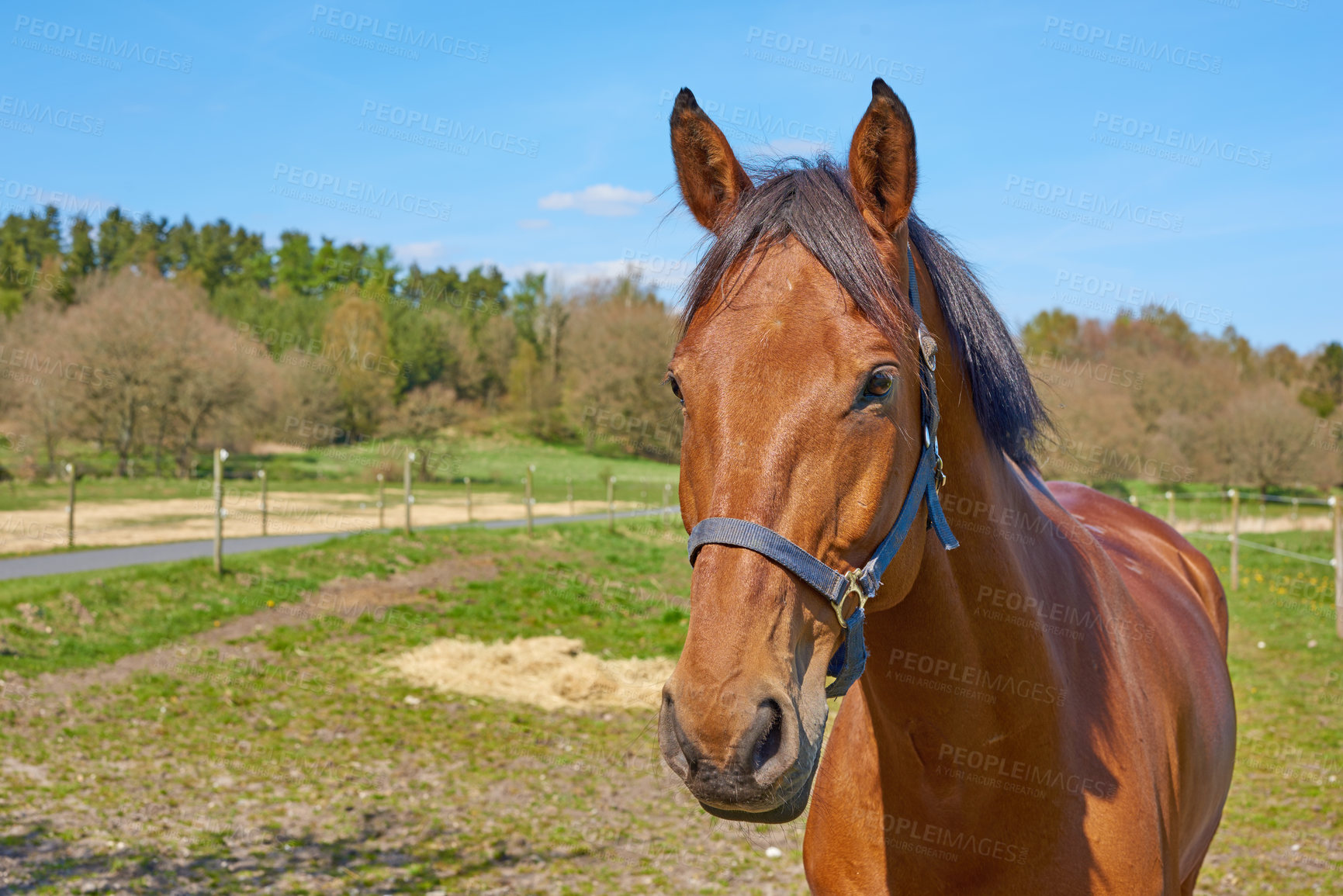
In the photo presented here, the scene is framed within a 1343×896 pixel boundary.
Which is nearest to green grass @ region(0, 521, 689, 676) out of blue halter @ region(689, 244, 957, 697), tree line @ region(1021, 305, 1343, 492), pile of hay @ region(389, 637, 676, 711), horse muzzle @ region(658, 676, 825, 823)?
pile of hay @ region(389, 637, 676, 711)

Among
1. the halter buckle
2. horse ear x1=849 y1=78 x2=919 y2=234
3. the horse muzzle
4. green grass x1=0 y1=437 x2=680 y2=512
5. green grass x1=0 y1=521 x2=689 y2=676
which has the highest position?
horse ear x1=849 y1=78 x2=919 y2=234

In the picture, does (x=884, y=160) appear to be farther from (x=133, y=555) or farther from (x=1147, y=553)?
(x=133, y=555)

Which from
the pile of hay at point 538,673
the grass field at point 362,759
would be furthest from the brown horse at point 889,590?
the pile of hay at point 538,673

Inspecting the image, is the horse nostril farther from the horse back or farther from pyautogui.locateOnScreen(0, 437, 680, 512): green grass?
→ pyautogui.locateOnScreen(0, 437, 680, 512): green grass

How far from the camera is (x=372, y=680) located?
8570 millimetres

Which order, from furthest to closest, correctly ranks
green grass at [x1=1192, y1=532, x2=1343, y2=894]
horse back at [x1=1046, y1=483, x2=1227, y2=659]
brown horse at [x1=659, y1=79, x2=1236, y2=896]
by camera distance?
green grass at [x1=1192, y1=532, x2=1343, y2=894]
horse back at [x1=1046, y1=483, x2=1227, y2=659]
brown horse at [x1=659, y1=79, x2=1236, y2=896]

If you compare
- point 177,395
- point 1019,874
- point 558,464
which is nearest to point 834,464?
point 1019,874

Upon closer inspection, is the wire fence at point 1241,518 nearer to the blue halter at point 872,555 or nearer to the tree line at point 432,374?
the tree line at point 432,374

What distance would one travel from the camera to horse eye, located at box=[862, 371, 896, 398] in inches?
63.8

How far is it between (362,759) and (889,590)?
598cm

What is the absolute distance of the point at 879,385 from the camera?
1.62 metres

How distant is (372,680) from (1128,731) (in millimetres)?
7698

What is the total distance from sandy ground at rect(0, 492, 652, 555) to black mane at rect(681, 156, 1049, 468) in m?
16.0

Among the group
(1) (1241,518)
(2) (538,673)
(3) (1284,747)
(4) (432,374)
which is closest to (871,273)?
(3) (1284,747)
